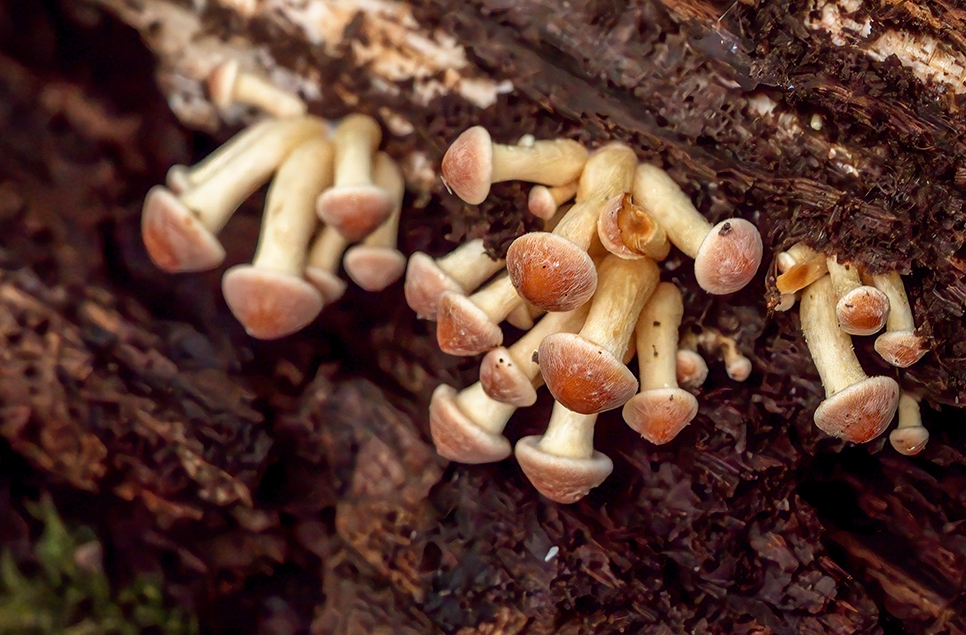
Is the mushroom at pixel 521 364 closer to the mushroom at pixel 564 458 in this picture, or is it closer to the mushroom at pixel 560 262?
the mushroom at pixel 564 458

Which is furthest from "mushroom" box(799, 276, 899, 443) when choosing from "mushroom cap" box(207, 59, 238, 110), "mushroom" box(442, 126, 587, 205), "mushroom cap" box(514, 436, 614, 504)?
"mushroom cap" box(207, 59, 238, 110)

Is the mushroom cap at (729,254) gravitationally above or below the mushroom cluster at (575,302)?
above

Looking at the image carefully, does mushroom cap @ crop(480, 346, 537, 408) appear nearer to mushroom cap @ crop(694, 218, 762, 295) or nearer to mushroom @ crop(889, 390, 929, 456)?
mushroom cap @ crop(694, 218, 762, 295)

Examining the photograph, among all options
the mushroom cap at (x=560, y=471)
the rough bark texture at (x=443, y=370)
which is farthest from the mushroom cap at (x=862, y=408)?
the mushroom cap at (x=560, y=471)

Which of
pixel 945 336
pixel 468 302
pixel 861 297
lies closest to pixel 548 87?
pixel 468 302

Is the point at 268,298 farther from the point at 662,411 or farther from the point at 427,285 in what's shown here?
the point at 662,411

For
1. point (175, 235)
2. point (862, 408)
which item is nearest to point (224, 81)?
point (175, 235)

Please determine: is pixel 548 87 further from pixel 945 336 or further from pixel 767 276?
pixel 945 336
